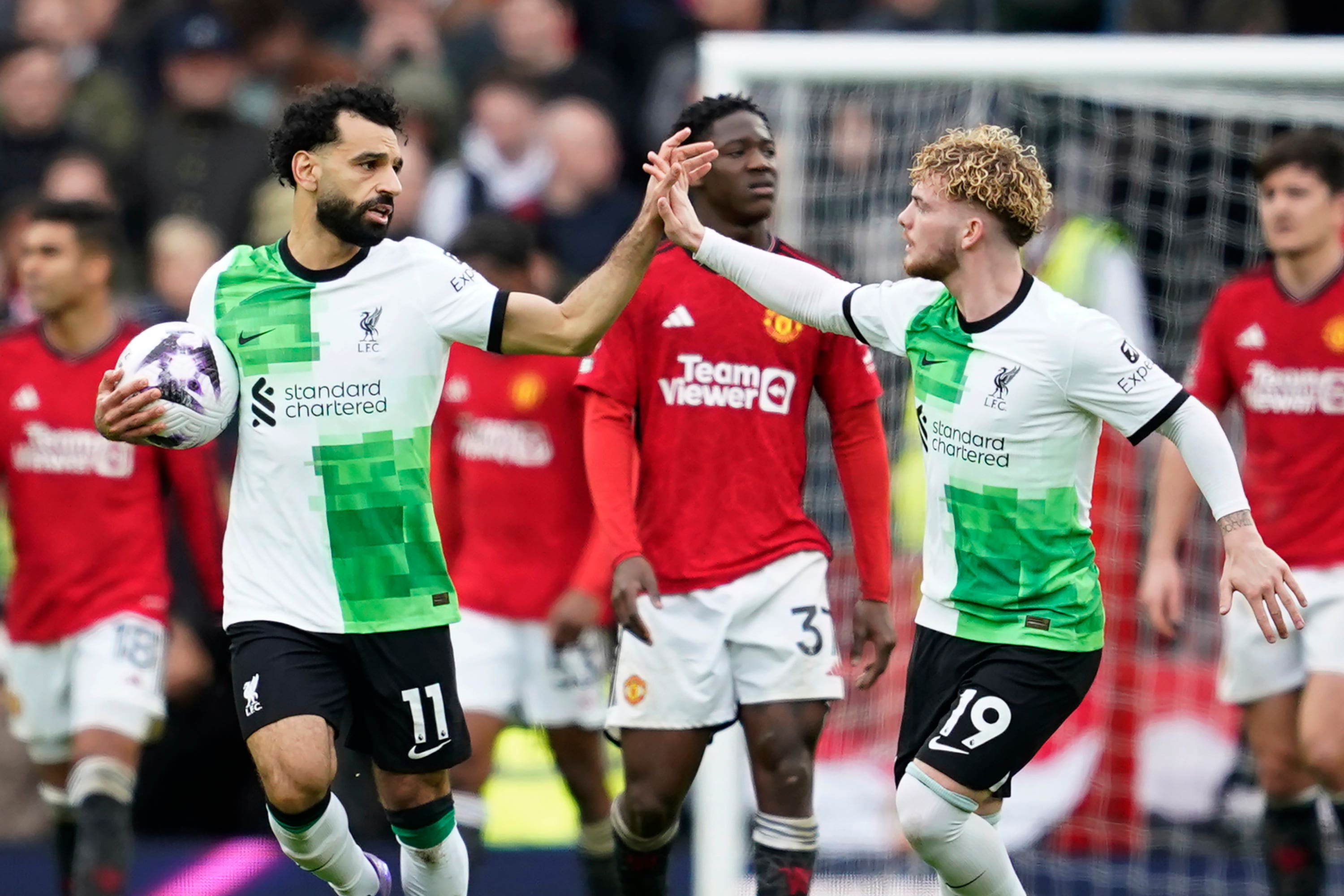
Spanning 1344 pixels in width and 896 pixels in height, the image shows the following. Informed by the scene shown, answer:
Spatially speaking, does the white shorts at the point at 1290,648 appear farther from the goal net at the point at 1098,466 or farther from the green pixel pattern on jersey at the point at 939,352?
the green pixel pattern on jersey at the point at 939,352

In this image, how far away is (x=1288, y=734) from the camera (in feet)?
23.5

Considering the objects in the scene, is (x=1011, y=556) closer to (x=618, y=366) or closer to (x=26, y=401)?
(x=618, y=366)

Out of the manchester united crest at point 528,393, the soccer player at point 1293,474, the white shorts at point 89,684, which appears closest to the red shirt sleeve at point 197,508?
the white shorts at point 89,684

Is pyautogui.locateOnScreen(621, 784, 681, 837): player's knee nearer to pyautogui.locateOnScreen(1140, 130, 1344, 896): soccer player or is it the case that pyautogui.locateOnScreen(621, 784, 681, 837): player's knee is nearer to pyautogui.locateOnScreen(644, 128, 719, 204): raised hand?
pyautogui.locateOnScreen(644, 128, 719, 204): raised hand

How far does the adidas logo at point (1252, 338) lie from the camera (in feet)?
23.7

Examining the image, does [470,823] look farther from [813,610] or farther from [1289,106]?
[1289,106]

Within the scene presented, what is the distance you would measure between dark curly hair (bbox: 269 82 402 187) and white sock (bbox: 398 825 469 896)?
6.61ft

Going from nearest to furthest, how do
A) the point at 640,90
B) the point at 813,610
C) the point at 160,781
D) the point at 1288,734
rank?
the point at 813,610 < the point at 1288,734 < the point at 160,781 < the point at 640,90

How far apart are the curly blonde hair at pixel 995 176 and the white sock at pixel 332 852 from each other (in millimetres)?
2494

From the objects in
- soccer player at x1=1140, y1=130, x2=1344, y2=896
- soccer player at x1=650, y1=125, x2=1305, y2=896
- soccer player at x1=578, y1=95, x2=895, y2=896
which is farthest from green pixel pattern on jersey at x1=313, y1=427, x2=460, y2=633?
soccer player at x1=1140, y1=130, x2=1344, y2=896

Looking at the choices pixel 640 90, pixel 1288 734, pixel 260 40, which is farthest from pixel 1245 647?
pixel 260 40

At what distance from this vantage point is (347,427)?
5.48 meters

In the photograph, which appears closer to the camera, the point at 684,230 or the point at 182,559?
the point at 684,230

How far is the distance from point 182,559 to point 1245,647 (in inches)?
194
